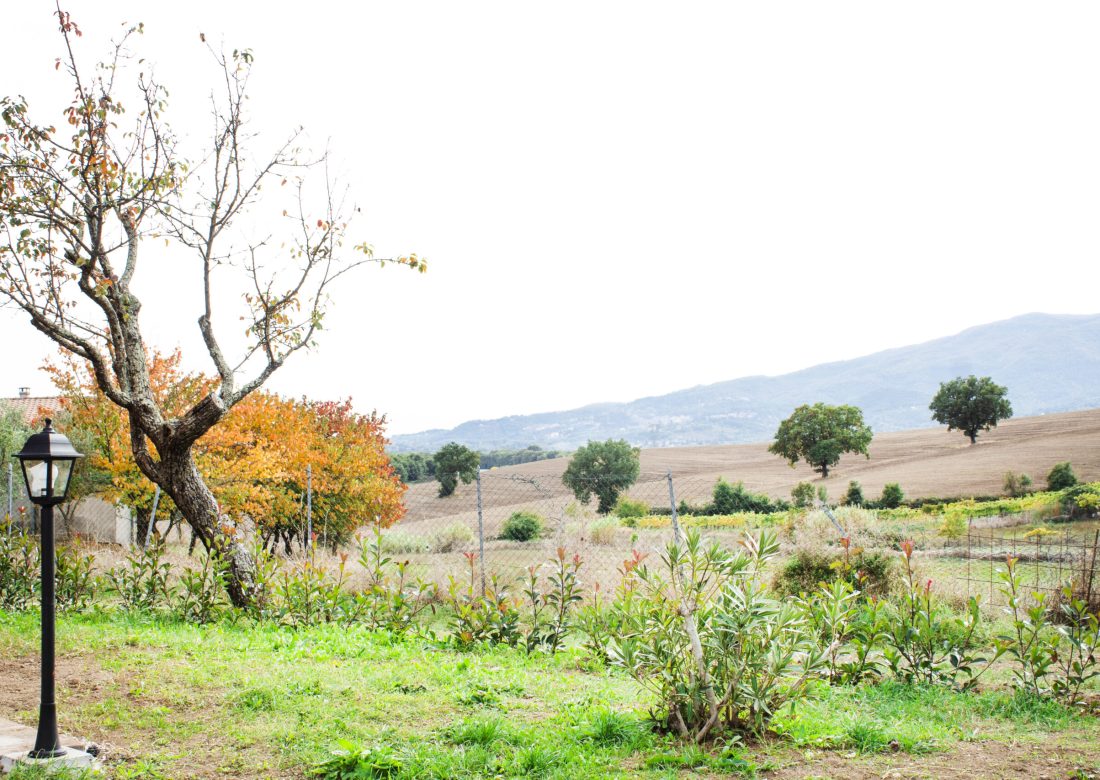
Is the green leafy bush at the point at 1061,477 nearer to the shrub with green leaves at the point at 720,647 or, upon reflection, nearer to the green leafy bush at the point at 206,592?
the shrub with green leaves at the point at 720,647

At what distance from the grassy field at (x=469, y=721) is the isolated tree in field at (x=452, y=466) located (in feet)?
105

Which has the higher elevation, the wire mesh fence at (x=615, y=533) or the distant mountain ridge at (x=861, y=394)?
the distant mountain ridge at (x=861, y=394)

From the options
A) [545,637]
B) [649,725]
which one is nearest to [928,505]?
[545,637]

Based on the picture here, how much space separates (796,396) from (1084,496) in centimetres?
14128

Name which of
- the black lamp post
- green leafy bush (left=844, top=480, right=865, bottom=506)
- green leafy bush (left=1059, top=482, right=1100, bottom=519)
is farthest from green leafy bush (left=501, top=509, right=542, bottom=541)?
the black lamp post

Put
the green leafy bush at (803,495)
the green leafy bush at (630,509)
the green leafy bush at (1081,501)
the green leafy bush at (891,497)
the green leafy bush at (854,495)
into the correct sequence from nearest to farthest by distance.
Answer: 1. the green leafy bush at (1081,501)
2. the green leafy bush at (630,509)
3. the green leafy bush at (803,495)
4. the green leafy bush at (891,497)
5. the green leafy bush at (854,495)

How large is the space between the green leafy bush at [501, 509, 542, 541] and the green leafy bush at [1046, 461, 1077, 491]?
15662 mm

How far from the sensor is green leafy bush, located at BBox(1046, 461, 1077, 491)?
2409 centimetres

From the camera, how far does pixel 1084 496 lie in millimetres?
19859

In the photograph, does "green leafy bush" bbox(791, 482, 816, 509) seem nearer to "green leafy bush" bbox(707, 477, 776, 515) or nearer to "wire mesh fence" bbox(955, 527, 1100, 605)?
"green leafy bush" bbox(707, 477, 776, 515)

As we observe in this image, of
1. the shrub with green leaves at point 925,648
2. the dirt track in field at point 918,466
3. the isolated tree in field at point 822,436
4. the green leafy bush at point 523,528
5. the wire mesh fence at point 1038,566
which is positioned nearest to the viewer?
the shrub with green leaves at point 925,648

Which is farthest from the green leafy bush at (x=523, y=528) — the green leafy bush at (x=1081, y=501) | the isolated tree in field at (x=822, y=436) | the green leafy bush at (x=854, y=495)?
the isolated tree in field at (x=822, y=436)

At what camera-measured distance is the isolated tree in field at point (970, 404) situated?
115ft

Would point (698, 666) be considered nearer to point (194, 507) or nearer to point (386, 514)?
point (194, 507)
